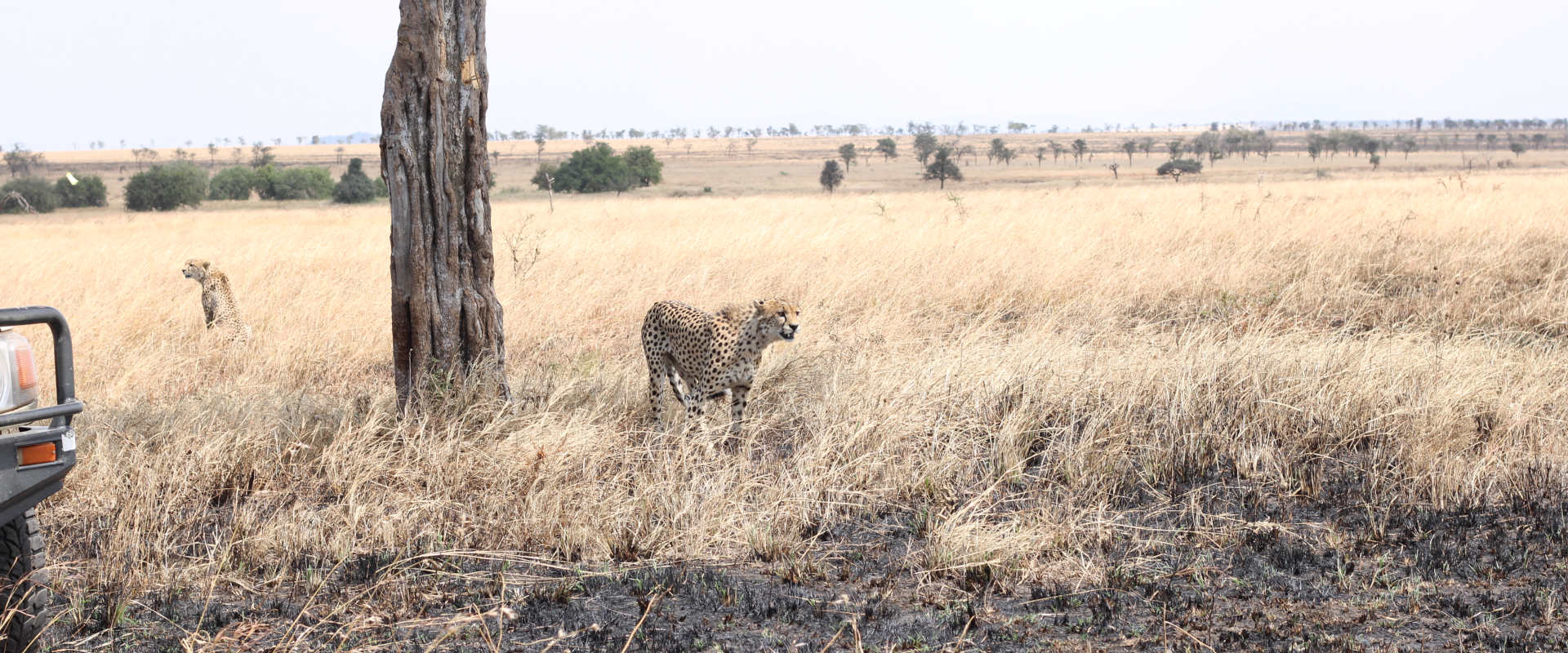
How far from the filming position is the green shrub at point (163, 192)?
35750 mm

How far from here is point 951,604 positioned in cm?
333

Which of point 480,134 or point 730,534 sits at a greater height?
point 480,134

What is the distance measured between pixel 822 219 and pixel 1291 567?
1282cm

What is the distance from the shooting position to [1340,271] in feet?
Answer: 30.1

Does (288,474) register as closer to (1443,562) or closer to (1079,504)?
(1079,504)

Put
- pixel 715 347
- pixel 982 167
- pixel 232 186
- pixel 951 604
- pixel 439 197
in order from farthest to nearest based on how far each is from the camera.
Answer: pixel 982 167
pixel 232 186
pixel 715 347
pixel 439 197
pixel 951 604

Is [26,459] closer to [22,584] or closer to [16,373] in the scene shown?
[16,373]

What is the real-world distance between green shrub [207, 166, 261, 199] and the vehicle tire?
44.8m

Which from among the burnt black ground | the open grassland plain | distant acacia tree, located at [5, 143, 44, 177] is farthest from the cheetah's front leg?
distant acacia tree, located at [5, 143, 44, 177]

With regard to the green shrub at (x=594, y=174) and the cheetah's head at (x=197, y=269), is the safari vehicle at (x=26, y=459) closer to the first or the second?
the cheetah's head at (x=197, y=269)

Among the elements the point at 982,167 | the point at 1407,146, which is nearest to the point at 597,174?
the point at 982,167

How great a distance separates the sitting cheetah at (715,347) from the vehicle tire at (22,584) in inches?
115

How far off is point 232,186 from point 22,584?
45.2 metres

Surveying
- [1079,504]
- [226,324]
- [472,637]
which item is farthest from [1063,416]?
[226,324]
